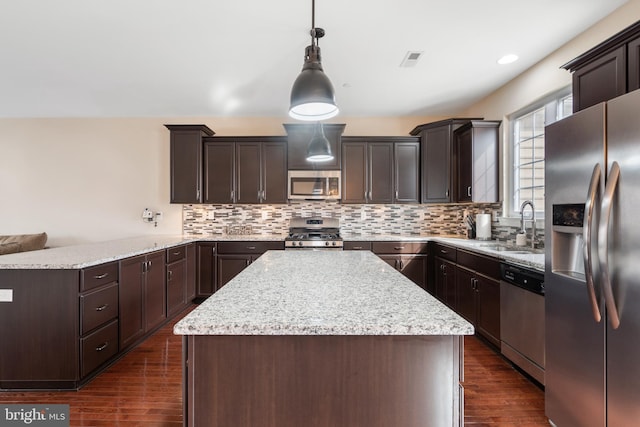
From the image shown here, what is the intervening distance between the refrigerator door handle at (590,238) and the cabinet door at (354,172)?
2840 mm

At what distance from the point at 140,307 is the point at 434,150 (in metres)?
3.86

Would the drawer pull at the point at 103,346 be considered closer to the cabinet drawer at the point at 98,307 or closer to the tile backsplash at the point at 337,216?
the cabinet drawer at the point at 98,307

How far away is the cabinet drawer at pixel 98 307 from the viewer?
2.12 metres

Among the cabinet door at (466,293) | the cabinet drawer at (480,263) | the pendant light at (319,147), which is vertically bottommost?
the cabinet door at (466,293)

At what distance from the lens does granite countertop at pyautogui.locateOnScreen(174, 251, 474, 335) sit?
35.9 inches

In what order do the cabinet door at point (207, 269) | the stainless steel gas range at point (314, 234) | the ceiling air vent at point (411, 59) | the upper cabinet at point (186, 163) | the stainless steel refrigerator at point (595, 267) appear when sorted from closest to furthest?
1. the stainless steel refrigerator at point (595, 267)
2. the ceiling air vent at point (411, 59)
3. the stainless steel gas range at point (314, 234)
4. the cabinet door at point (207, 269)
5. the upper cabinet at point (186, 163)

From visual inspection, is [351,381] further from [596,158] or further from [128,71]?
[128,71]

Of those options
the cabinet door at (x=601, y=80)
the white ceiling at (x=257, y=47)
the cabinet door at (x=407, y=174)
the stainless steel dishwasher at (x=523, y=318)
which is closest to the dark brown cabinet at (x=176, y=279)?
the white ceiling at (x=257, y=47)

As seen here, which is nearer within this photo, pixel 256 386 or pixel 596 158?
pixel 256 386

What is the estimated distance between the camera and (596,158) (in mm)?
1444

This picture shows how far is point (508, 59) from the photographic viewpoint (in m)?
2.85

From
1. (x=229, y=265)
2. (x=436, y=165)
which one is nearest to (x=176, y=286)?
(x=229, y=265)

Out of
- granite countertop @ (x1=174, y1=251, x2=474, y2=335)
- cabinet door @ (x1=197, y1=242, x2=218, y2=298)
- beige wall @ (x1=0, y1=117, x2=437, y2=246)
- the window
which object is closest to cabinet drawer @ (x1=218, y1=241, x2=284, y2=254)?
cabinet door @ (x1=197, y1=242, x2=218, y2=298)

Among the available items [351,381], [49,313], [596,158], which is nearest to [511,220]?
[596,158]
